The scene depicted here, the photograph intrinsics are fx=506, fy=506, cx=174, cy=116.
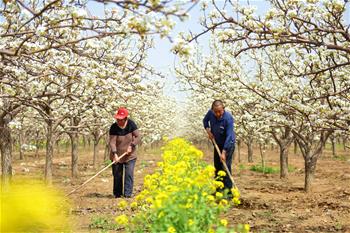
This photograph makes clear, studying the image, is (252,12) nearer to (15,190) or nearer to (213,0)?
(213,0)

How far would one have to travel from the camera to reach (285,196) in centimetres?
1188

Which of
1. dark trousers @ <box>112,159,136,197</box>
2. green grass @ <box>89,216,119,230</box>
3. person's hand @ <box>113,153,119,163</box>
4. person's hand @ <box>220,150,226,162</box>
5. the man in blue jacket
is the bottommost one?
green grass @ <box>89,216,119,230</box>

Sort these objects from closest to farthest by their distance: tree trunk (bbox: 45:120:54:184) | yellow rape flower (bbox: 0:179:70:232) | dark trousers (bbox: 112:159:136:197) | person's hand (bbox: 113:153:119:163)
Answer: yellow rape flower (bbox: 0:179:70:232)
person's hand (bbox: 113:153:119:163)
dark trousers (bbox: 112:159:136:197)
tree trunk (bbox: 45:120:54:184)

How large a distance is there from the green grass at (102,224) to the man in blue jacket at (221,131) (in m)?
2.67

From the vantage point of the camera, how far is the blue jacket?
31.6 feet

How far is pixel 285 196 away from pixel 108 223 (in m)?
5.53

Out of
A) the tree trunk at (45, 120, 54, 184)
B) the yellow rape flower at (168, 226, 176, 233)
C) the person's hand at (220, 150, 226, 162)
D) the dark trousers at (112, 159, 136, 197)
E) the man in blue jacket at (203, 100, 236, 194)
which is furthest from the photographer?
the tree trunk at (45, 120, 54, 184)

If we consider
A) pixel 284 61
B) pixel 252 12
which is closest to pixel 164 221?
pixel 252 12

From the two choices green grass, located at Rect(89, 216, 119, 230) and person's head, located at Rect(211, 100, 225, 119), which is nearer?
green grass, located at Rect(89, 216, 119, 230)

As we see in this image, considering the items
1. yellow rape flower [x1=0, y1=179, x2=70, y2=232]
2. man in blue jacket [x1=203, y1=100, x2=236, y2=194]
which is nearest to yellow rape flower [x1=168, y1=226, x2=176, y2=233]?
yellow rape flower [x1=0, y1=179, x2=70, y2=232]

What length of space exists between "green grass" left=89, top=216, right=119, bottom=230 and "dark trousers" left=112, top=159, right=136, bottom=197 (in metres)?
3.05

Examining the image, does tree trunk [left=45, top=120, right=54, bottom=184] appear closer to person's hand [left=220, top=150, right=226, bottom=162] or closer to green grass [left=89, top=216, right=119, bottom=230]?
person's hand [left=220, top=150, right=226, bottom=162]

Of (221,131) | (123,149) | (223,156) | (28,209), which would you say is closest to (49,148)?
(123,149)

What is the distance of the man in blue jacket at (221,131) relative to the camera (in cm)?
962
